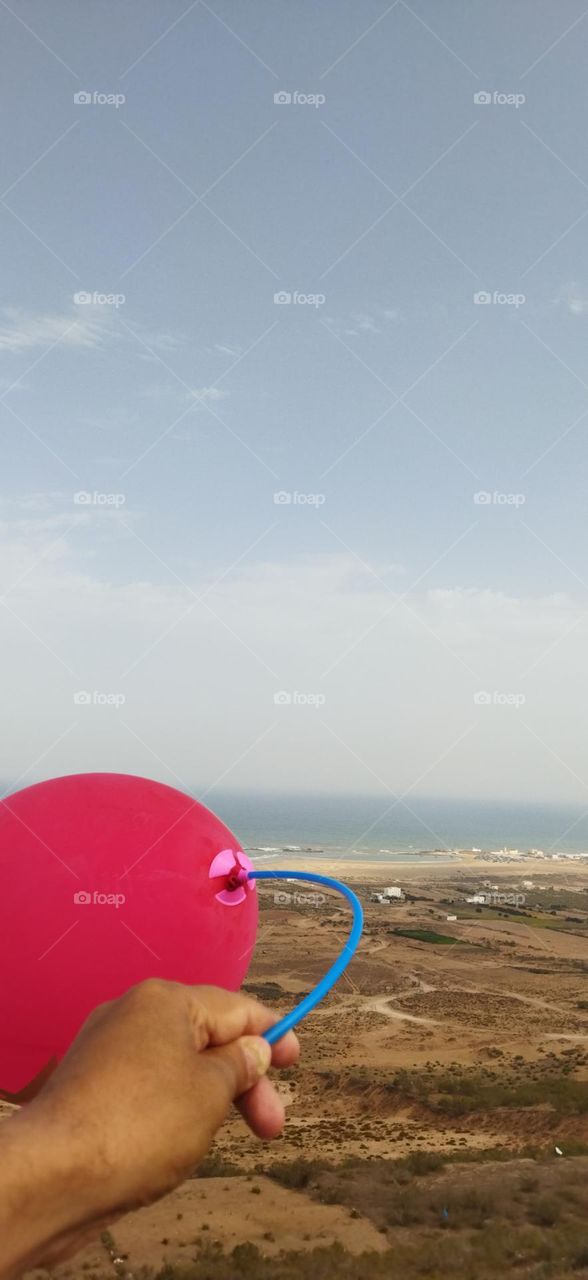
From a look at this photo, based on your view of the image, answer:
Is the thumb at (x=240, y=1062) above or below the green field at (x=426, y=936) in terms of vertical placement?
above

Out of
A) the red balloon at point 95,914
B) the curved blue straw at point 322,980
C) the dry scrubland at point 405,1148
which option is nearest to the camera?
the curved blue straw at point 322,980

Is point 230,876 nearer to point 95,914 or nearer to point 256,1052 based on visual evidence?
point 95,914

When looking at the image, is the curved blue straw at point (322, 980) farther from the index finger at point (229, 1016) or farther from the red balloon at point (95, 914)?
the red balloon at point (95, 914)

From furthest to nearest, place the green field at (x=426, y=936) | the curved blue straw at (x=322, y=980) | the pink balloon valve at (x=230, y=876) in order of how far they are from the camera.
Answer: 1. the green field at (x=426, y=936)
2. the pink balloon valve at (x=230, y=876)
3. the curved blue straw at (x=322, y=980)

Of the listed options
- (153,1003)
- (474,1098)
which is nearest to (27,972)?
(153,1003)

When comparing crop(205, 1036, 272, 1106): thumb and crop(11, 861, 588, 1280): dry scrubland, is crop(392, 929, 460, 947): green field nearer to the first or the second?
crop(11, 861, 588, 1280): dry scrubland

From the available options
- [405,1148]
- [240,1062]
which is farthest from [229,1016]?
[405,1148]

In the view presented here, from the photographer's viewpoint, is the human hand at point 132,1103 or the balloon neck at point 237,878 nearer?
the human hand at point 132,1103
